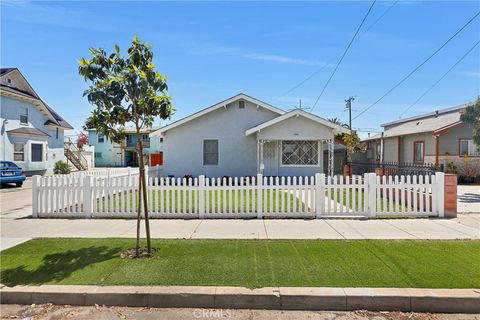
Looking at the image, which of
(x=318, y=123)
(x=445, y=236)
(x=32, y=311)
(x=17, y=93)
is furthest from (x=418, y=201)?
(x=17, y=93)

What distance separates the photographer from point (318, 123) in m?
16.3

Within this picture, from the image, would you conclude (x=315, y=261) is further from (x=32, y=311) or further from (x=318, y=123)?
(x=318, y=123)

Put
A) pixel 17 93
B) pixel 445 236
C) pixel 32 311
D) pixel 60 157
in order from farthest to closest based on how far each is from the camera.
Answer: pixel 60 157 < pixel 17 93 < pixel 445 236 < pixel 32 311

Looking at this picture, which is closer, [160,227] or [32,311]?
[32,311]

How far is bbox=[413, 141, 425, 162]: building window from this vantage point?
2283 cm

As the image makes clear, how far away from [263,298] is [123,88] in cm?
378

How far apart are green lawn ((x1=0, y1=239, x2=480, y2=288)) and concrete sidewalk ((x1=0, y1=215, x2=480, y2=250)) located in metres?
0.48

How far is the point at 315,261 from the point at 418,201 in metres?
5.53

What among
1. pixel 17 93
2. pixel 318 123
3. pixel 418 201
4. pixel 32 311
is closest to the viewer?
pixel 32 311

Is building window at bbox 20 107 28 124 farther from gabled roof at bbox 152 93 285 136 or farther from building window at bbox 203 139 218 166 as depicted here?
building window at bbox 203 139 218 166

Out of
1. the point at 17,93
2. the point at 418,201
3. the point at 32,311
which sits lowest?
the point at 32,311

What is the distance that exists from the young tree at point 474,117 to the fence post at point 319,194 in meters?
13.9

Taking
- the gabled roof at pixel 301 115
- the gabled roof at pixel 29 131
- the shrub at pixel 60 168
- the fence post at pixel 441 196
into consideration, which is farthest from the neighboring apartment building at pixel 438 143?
the gabled roof at pixel 29 131

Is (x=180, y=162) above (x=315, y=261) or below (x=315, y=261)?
above
